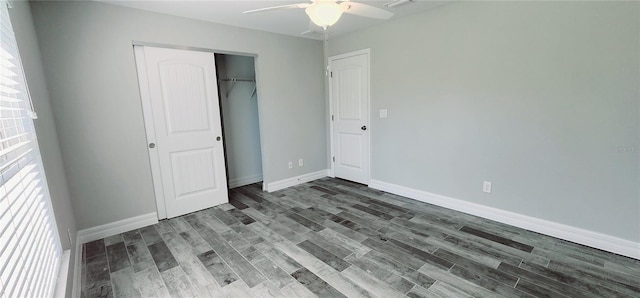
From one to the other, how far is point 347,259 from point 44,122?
252 centimetres

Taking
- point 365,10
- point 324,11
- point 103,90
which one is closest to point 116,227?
point 103,90

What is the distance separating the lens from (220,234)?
108 inches

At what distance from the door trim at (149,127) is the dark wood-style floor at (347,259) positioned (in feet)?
0.86

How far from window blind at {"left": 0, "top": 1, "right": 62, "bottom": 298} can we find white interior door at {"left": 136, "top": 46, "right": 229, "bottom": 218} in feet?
4.20

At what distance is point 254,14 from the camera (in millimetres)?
3008

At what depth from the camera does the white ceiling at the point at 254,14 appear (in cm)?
264

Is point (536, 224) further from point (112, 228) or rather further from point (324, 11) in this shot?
point (112, 228)

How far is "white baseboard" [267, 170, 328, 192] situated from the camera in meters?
4.03

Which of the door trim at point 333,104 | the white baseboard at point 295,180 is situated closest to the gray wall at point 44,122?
the white baseboard at point 295,180

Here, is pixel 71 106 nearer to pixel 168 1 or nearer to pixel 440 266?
pixel 168 1

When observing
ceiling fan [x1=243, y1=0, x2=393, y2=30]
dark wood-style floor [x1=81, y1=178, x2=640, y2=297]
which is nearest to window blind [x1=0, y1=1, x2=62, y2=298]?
dark wood-style floor [x1=81, y1=178, x2=640, y2=297]

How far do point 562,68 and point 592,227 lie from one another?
136 cm

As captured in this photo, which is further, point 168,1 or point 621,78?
point 168,1

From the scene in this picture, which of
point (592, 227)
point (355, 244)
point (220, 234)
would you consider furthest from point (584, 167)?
point (220, 234)
